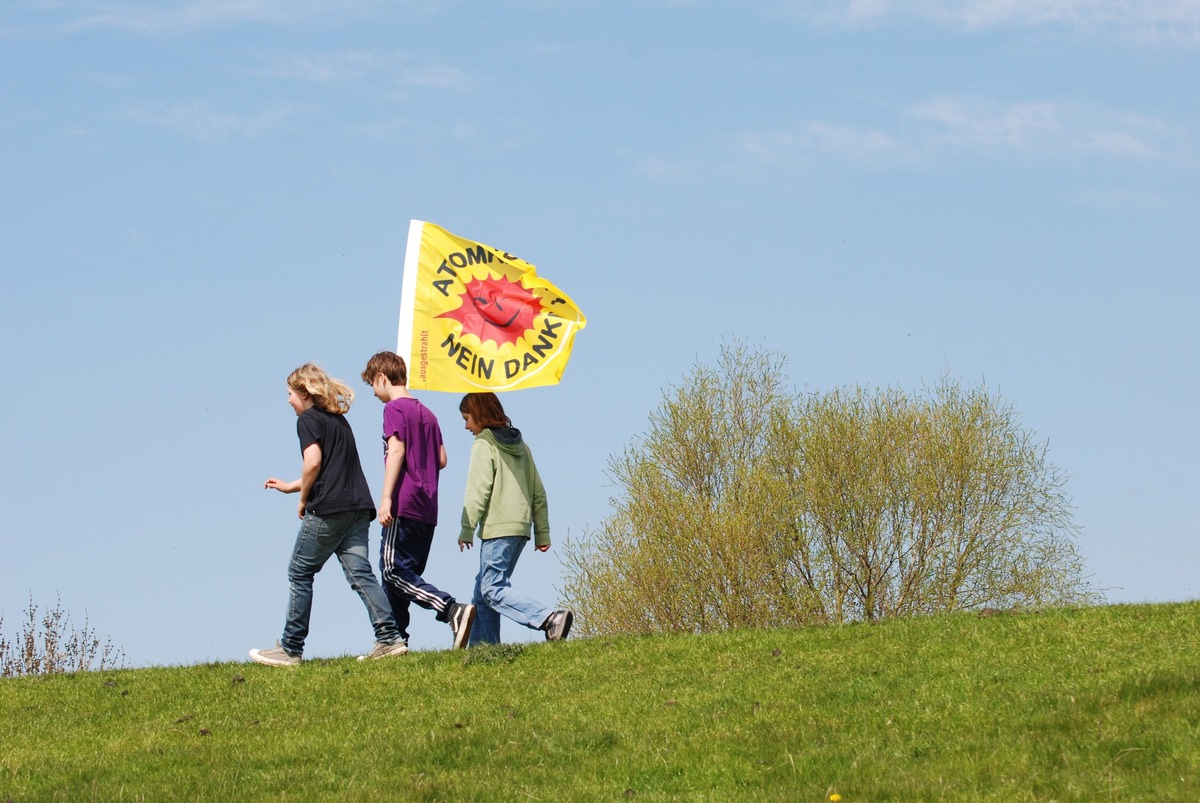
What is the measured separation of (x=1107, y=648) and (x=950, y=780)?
3.65 m

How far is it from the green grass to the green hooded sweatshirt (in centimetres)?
123

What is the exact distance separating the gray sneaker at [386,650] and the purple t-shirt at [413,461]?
119 cm

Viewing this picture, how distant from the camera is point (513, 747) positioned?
9484 mm

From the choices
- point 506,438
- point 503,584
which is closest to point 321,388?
point 506,438

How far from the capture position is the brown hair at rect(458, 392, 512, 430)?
43.8ft

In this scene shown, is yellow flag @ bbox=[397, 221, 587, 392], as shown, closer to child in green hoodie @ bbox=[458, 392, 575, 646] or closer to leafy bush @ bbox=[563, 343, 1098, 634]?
child in green hoodie @ bbox=[458, 392, 575, 646]

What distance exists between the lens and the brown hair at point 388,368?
1320 cm

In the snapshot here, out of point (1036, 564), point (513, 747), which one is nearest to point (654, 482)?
point (1036, 564)

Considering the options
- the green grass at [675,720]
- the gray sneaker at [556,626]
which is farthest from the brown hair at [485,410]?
the green grass at [675,720]

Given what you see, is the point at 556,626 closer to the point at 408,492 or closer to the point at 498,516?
the point at 498,516

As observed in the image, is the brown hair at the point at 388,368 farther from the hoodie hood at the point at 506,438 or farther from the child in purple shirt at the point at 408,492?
the hoodie hood at the point at 506,438

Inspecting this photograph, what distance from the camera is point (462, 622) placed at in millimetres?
13047

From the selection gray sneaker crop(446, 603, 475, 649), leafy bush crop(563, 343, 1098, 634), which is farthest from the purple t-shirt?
leafy bush crop(563, 343, 1098, 634)

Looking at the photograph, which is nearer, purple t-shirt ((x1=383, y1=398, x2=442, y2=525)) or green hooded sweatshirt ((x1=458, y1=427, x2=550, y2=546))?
purple t-shirt ((x1=383, y1=398, x2=442, y2=525))
